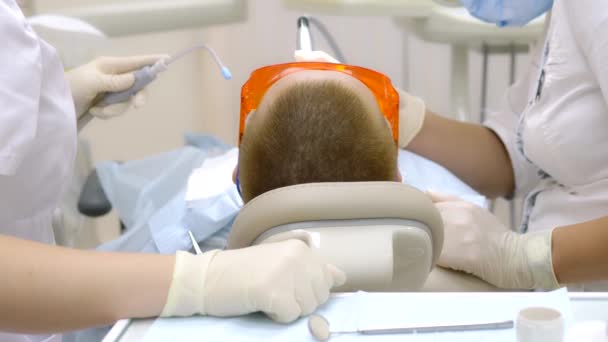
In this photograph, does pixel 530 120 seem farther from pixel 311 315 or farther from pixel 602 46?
pixel 311 315

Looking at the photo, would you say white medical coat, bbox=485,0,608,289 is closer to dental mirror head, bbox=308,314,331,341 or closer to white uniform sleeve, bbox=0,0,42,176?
dental mirror head, bbox=308,314,331,341

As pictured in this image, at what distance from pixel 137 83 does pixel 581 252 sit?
0.97 m

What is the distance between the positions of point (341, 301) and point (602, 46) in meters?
0.63

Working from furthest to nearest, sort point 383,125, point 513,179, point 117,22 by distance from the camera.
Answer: point 117,22 → point 513,179 → point 383,125

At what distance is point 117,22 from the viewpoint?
7.09 ft

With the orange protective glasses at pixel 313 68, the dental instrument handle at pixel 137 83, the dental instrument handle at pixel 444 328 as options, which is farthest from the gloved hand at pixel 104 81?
the dental instrument handle at pixel 444 328

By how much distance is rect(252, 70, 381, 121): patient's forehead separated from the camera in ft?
3.41

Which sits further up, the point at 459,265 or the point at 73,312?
the point at 73,312

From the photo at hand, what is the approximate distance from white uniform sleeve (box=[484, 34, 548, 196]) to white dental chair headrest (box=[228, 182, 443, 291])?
0.92m

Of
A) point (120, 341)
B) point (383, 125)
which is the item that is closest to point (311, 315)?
point (120, 341)

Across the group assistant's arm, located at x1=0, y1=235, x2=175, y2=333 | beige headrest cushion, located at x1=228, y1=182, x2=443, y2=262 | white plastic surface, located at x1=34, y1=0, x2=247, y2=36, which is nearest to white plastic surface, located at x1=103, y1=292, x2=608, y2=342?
assistant's arm, located at x1=0, y1=235, x2=175, y2=333

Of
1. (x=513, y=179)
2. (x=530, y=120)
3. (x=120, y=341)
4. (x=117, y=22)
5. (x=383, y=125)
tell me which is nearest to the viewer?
(x=120, y=341)

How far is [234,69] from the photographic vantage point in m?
2.89

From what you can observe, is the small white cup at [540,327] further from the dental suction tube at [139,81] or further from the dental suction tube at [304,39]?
the dental suction tube at [139,81]
